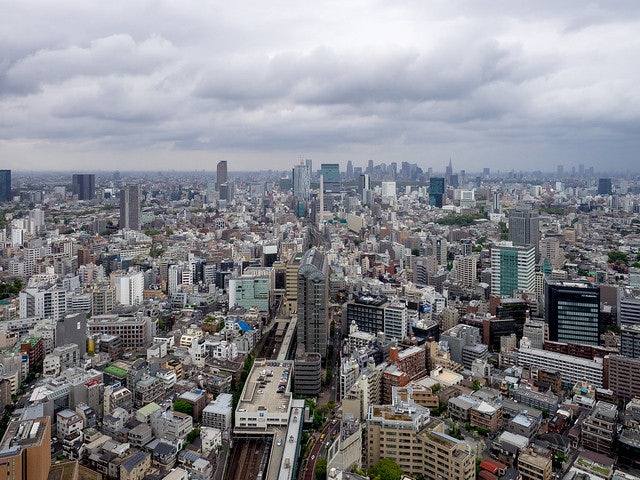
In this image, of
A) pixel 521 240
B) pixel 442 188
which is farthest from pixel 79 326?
pixel 442 188

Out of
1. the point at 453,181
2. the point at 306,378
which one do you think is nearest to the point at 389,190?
the point at 453,181

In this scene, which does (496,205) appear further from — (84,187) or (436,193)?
(84,187)

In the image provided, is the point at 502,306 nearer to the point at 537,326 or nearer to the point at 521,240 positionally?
the point at 537,326

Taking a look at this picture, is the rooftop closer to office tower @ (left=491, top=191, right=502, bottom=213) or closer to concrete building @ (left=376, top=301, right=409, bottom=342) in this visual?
concrete building @ (left=376, top=301, right=409, bottom=342)

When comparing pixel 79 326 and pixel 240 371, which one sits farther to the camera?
pixel 79 326

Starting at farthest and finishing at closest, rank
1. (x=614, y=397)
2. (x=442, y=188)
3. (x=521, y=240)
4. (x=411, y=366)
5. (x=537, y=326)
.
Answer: (x=442, y=188), (x=521, y=240), (x=537, y=326), (x=411, y=366), (x=614, y=397)

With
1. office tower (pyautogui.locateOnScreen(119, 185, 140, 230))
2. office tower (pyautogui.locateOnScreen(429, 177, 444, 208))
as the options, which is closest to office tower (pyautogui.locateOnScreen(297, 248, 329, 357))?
office tower (pyautogui.locateOnScreen(119, 185, 140, 230))

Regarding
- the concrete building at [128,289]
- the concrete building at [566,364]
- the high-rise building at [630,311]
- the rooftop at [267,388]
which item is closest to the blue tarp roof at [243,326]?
the rooftop at [267,388]
